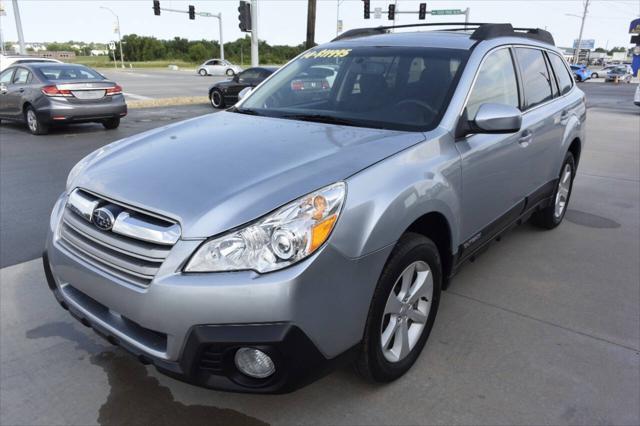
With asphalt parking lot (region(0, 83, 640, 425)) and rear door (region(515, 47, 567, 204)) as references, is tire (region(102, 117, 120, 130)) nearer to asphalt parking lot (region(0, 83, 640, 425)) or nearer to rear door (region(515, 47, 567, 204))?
asphalt parking lot (region(0, 83, 640, 425))

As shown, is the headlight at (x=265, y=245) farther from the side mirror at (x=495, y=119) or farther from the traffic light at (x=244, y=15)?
the traffic light at (x=244, y=15)

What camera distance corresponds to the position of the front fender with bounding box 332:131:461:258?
2.02m

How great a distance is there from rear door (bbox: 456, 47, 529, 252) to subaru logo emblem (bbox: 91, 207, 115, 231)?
1.83 metres

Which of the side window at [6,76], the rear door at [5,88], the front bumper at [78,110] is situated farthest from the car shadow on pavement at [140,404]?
the side window at [6,76]

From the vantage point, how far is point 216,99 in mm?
17422

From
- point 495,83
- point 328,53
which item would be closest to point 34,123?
point 328,53

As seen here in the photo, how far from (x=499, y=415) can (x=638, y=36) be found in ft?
100

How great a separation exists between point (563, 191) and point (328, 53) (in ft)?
9.59

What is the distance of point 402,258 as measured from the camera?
2.27 m

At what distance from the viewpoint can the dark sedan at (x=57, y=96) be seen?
9977mm

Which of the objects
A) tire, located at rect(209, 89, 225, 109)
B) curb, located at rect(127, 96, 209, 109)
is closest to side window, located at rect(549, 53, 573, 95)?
tire, located at rect(209, 89, 225, 109)

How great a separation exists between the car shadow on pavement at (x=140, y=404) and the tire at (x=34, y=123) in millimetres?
8937


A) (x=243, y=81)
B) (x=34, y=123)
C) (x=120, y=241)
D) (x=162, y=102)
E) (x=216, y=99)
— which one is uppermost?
(x=120, y=241)

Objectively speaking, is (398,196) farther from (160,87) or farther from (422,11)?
(422,11)
